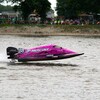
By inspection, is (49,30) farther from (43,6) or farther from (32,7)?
(43,6)

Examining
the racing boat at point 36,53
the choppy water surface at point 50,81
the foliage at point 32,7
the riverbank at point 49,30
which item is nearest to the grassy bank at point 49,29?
the riverbank at point 49,30

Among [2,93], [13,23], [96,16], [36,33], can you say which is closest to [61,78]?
[2,93]

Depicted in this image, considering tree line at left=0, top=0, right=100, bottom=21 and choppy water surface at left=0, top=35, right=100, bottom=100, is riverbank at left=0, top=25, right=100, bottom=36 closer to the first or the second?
tree line at left=0, top=0, right=100, bottom=21

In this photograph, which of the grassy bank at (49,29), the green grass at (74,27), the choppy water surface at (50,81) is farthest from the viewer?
the grassy bank at (49,29)

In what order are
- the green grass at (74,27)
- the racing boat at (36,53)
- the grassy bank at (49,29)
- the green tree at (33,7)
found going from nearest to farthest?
1. the racing boat at (36,53)
2. the green grass at (74,27)
3. the grassy bank at (49,29)
4. the green tree at (33,7)

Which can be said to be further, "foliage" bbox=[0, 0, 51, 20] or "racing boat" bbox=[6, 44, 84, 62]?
"foliage" bbox=[0, 0, 51, 20]

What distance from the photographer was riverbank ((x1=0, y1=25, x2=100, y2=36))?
87938 millimetres

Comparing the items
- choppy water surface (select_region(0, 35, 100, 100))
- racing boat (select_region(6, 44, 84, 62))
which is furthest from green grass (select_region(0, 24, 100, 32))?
racing boat (select_region(6, 44, 84, 62))

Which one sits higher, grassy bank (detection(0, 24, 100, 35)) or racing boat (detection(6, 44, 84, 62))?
racing boat (detection(6, 44, 84, 62))

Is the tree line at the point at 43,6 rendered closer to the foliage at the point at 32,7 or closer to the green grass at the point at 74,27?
the foliage at the point at 32,7

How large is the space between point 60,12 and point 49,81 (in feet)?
398

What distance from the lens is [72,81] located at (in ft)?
83.6

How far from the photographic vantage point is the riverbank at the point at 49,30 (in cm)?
8794

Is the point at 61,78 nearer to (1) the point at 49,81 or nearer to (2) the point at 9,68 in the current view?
(1) the point at 49,81
